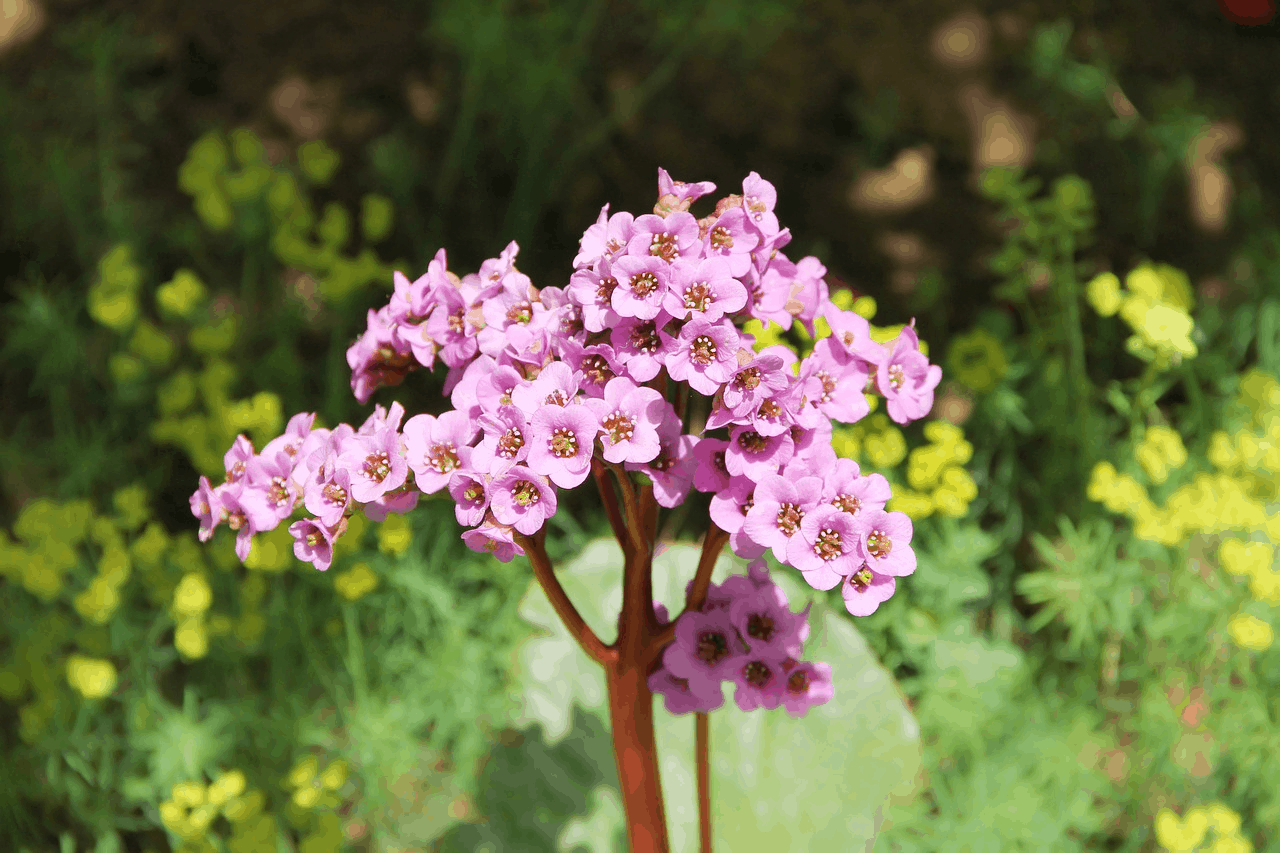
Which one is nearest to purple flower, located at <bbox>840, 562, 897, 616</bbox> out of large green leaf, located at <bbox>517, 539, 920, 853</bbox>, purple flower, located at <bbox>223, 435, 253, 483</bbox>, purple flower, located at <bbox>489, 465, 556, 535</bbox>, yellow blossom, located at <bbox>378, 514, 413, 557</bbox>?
purple flower, located at <bbox>489, 465, 556, 535</bbox>

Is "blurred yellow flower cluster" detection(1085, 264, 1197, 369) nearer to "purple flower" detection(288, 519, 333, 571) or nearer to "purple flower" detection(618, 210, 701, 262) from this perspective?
"purple flower" detection(618, 210, 701, 262)

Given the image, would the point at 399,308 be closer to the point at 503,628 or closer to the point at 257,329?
the point at 503,628

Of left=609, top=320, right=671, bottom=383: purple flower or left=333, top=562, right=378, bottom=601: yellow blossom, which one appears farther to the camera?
left=333, top=562, right=378, bottom=601: yellow blossom

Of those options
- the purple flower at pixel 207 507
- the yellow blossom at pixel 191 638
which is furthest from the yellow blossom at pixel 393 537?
the purple flower at pixel 207 507

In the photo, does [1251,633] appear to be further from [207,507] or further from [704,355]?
[207,507]

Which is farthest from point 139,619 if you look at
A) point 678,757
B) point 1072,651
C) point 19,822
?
point 1072,651

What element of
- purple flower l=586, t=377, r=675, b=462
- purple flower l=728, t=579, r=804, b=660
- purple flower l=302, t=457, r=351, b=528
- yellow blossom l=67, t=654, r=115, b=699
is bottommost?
yellow blossom l=67, t=654, r=115, b=699

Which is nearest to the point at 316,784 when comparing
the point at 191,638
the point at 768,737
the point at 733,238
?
the point at 191,638
